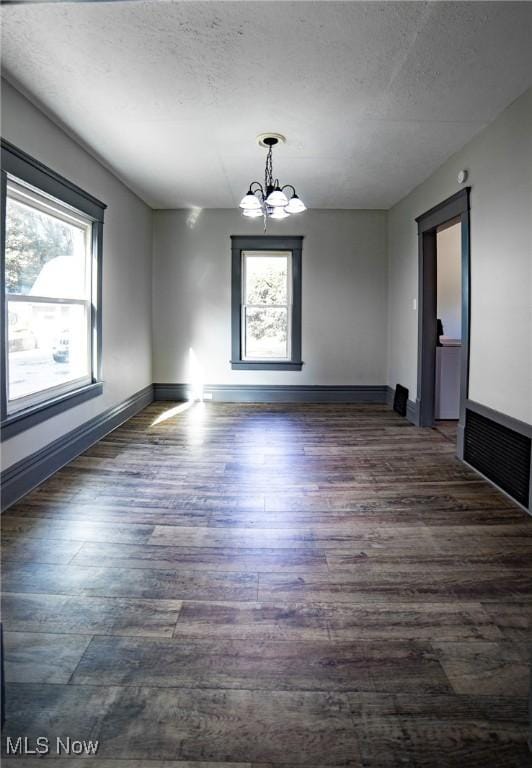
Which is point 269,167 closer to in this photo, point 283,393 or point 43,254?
point 43,254

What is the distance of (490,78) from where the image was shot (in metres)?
3.04

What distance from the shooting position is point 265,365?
701cm

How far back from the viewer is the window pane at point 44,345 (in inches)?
134

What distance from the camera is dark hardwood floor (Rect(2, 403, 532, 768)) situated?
144cm

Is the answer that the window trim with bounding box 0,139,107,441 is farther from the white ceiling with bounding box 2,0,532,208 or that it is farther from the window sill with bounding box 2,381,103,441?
the white ceiling with bounding box 2,0,532,208

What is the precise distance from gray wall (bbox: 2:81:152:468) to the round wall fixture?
158cm

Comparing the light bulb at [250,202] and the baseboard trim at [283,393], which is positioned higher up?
the light bulb at [250,202]

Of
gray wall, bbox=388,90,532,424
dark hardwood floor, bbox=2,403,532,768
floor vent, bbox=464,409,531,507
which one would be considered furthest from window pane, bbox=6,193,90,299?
floor vent, bbox=464,409,531,507

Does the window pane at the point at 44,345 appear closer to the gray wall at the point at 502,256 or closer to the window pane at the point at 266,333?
the window pane at the point at 266,333

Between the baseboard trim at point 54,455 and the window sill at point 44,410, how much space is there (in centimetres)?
23

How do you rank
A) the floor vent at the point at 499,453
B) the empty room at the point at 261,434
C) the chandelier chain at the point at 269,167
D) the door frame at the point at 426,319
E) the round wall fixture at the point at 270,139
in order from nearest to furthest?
the empty room at the point at 261,434, the floor vent at the point at 499,453, the round wall fixture at the point at 270,139, the chandelier chain at the point at 269,167, the door frame at the point at 426,319

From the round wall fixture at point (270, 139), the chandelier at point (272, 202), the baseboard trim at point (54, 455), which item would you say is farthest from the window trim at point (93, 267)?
the round wall fixture at point (270, 139)

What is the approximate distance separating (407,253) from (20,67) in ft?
14.7

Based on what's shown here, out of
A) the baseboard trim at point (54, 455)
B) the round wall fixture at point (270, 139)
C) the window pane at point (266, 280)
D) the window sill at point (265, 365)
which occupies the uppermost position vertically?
the round wall fixture at point (270, 139)
